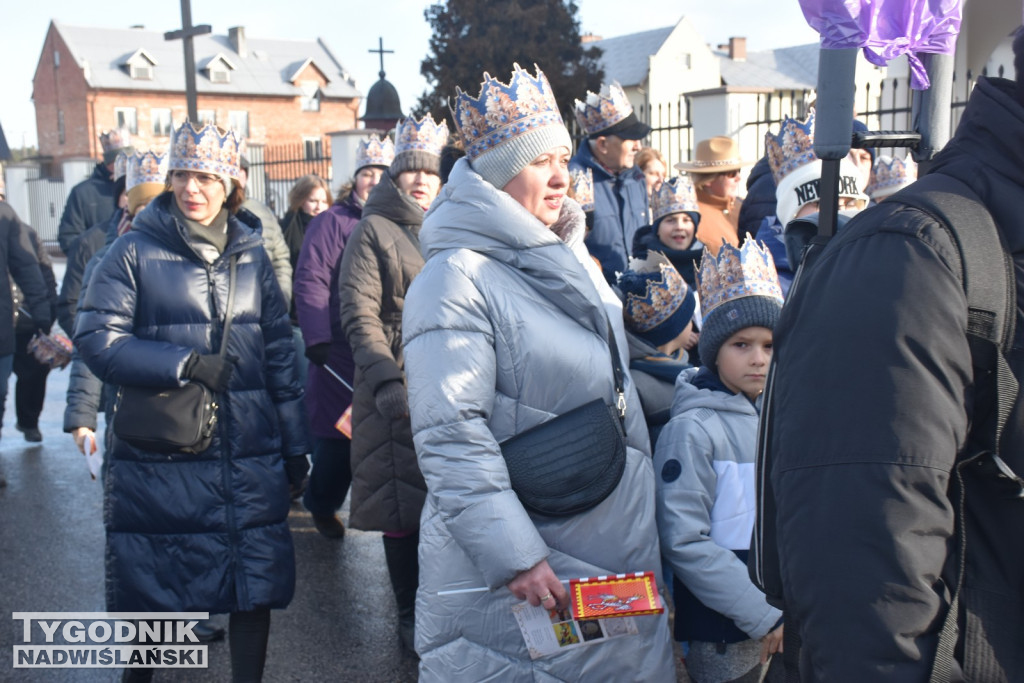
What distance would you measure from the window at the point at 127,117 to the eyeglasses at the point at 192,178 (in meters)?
57.0

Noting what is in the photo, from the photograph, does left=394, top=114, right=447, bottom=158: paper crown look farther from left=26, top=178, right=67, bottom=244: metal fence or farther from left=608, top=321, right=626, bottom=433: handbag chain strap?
left=26, top=178, right=67, bottom=244: metal fence

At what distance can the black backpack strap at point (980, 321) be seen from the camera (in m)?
1.37

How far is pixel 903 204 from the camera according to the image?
144cm

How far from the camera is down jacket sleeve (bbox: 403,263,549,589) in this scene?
95.0 inches

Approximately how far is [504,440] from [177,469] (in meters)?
1.52

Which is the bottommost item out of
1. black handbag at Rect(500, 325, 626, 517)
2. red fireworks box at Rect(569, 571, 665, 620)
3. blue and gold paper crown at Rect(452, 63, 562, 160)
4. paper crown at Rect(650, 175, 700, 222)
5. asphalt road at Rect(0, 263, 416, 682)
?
asphalt road at Rect(0, 263, 416, 682)

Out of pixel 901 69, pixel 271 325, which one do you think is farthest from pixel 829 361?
pixel 901 69

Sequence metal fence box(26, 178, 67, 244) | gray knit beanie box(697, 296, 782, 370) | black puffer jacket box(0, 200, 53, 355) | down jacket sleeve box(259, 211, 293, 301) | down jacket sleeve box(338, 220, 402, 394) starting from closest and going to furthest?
gray knit beanie box(697, 296, 782, 370) → down jacket sleeve box(338, 220, 402, 394) → down jacket sleeve box(259, 211, 293, 301) → black puffer jacket box(0, 200, 53, 355) → metal fence box(26, 178, 67, 244)

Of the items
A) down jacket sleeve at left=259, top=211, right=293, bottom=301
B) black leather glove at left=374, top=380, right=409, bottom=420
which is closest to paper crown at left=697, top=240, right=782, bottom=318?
black leather glove at left=374, top=380, right=409, bottom=420

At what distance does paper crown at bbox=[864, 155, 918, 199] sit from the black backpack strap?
13.2 feet

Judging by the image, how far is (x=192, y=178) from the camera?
12.4 feet

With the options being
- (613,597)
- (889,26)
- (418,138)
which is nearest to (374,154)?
(418,138)

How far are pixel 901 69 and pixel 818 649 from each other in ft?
38.7

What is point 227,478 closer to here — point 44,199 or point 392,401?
point 392,401
